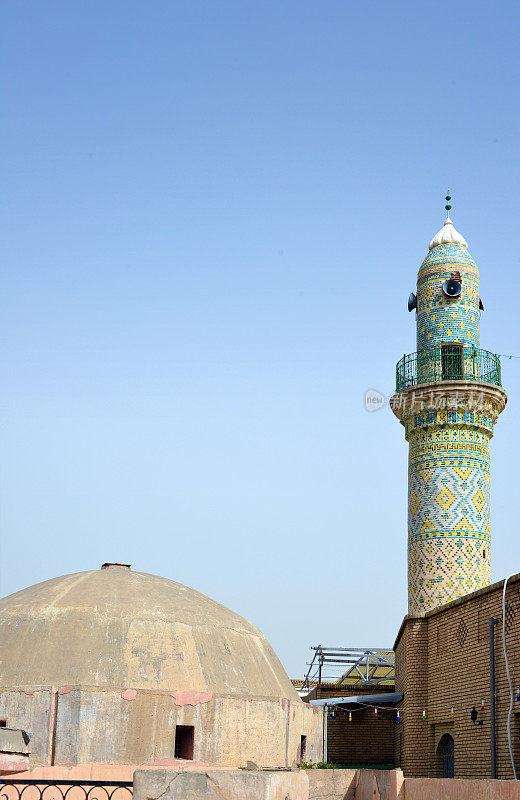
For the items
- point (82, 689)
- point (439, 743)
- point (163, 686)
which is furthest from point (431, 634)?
point (82, 689)

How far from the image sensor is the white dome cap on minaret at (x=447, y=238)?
2362 centimetres

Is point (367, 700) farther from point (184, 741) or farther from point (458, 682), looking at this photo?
point (184, 741)

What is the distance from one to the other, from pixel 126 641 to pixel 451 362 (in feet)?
34.0

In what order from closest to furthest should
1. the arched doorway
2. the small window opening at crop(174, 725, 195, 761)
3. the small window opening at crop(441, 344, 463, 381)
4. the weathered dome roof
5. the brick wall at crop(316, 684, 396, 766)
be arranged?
the small window opening at crop(174, 725, 195, 761)
the weathered dome roof
the arched doorway
the small window opening at crop(441, 344, 463, 381)
the brick wall at crop(316, 684, 396, 766)

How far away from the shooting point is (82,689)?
16094 mm

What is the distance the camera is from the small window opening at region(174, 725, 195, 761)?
16312mm

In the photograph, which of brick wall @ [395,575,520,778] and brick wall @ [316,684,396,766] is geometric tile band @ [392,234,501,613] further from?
brick wall @ [316,684,396,766]

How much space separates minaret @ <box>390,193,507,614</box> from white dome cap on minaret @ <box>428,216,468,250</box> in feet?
0.11

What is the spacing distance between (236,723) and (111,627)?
303 cm

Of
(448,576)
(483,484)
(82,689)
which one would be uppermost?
(483,484)

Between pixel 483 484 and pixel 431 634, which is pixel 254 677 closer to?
pixel 431 634

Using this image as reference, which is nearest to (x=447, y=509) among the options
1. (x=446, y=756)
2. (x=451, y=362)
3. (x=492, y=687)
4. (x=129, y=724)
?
(x=451, y=362)

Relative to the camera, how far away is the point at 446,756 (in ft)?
57.7

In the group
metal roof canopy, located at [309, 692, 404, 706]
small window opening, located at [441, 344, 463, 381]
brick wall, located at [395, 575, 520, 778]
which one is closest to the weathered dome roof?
brick wall, located at [395, 575, 520, 778]
